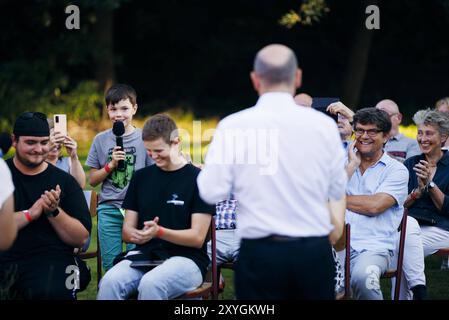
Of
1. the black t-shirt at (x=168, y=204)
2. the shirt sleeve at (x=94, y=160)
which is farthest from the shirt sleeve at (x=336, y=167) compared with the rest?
the shirt sleeve at (x=94, y=160)

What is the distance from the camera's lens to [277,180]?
4.31 meters

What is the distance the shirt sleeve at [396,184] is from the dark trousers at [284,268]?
6.47 feet

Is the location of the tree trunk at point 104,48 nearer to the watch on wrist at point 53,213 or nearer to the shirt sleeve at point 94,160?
the shirt sleeve at point 94,160

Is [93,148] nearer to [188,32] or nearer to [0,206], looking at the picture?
[0,206]

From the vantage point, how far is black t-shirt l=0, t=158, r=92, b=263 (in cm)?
577

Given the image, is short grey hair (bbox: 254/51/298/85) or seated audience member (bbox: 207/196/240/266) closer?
short grey hair (bbox: 254/51/298/85)

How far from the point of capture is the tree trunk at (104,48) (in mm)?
19453

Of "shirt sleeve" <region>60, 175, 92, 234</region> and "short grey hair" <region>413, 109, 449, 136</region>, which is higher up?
"short grey hair" <region>413, 109, 449, 136</region>

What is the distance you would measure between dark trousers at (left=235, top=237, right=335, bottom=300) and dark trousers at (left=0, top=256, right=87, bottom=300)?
5.48ft

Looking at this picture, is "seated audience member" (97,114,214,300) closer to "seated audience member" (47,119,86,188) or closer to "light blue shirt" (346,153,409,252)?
"seated audience member" (47,119,86,188)

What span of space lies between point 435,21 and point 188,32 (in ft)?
19.3

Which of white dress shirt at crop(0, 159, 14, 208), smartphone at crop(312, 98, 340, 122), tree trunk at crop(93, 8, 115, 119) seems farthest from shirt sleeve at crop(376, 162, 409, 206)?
tree trunk at crop(93, 8, 115, 119)
